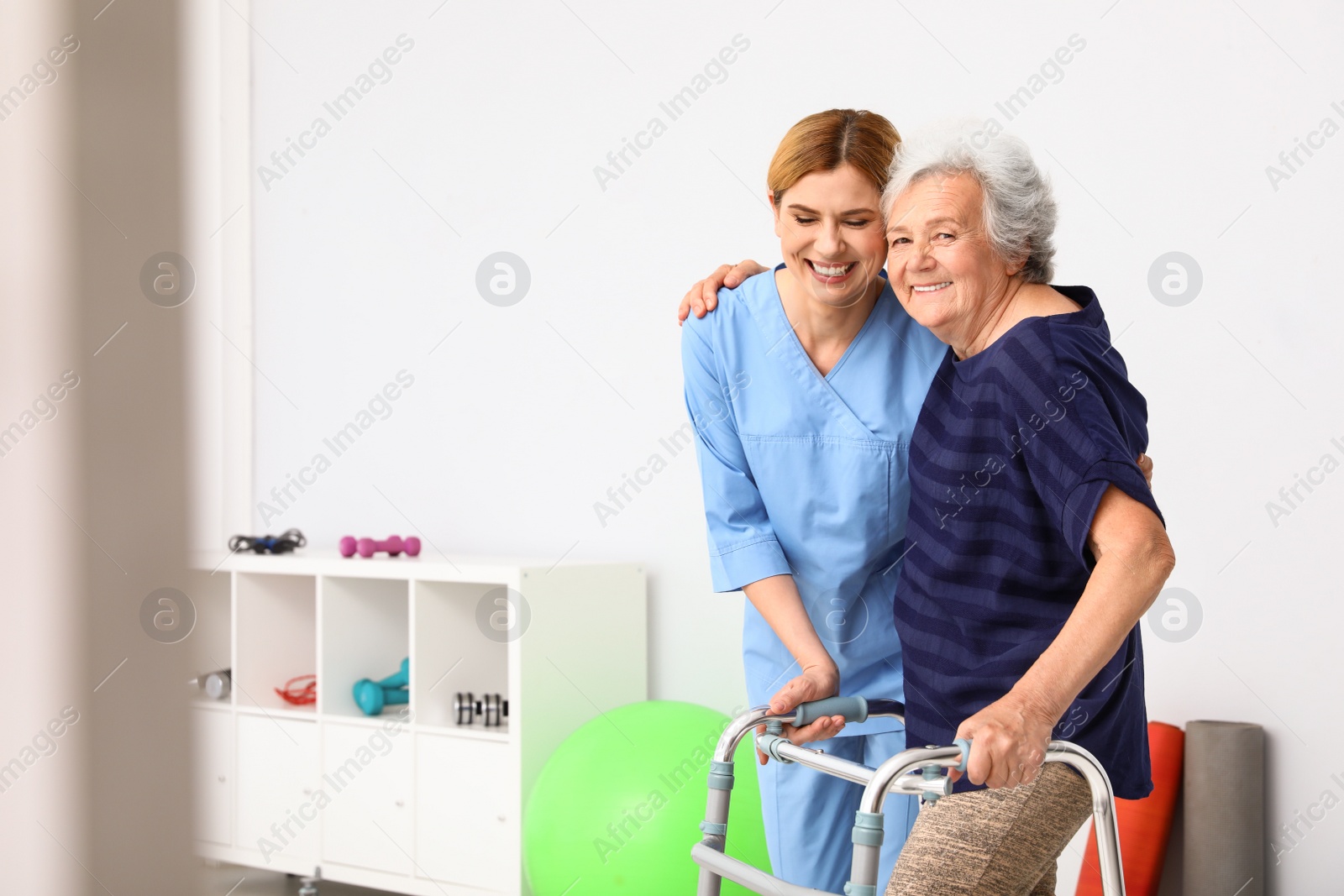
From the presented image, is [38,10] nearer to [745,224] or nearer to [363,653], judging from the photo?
[745,224]

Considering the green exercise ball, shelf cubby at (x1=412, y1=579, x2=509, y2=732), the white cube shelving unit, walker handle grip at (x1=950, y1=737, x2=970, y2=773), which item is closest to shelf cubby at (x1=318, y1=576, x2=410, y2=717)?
the white cube shelving unit

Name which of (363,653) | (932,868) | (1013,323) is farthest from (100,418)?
(363,653)

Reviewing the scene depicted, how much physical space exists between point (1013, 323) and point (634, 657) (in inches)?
79.6

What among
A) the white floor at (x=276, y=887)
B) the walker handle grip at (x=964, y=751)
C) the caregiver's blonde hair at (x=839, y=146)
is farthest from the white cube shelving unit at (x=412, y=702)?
the walker handle grip at (x=964, y=751)

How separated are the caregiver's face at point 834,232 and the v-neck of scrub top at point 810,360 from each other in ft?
0.31

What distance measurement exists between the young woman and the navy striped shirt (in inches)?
10.1

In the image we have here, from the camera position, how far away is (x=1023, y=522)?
121 cm

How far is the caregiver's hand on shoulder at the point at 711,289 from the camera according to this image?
181 cm

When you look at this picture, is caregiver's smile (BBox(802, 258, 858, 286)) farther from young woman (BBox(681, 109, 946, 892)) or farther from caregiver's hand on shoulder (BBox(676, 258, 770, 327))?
caregiver's hand on shoulder (BBox(676, 258, 770, 327))

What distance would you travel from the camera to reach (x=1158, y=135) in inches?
100

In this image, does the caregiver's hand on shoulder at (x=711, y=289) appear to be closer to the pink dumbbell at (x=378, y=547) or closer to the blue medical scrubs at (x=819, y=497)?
the blue medical scrubs at (x=819, y=497)

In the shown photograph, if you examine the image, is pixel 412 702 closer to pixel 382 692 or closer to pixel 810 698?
pixel 382 692

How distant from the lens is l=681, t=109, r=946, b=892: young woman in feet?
5.21

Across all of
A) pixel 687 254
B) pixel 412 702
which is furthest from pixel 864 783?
pixel 687 254
